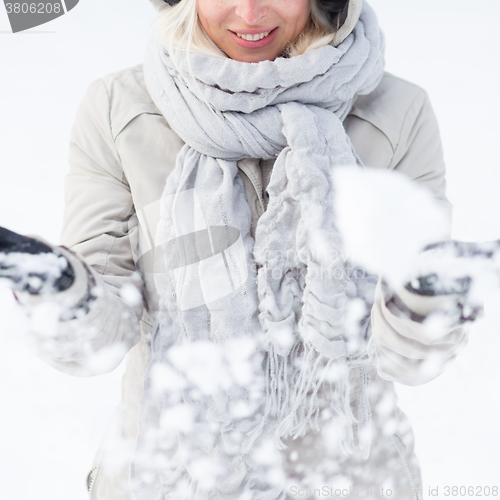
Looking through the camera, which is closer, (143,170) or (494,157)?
(143,170)

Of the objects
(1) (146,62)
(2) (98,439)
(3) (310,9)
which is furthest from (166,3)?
(2) (98,439)

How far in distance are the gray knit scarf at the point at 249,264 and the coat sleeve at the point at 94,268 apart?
0.20 feet

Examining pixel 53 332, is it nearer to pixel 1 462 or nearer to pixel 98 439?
pixel 98 439

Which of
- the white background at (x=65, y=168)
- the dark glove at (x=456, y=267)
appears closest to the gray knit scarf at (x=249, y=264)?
the dark glove at (x=456, y=267)

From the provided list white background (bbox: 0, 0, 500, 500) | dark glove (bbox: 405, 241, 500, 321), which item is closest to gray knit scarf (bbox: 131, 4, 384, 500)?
dark glove (bbox: 405, 241, 500, 321)

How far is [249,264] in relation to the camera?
1.97 ft

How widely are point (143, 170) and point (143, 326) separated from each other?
0.22m

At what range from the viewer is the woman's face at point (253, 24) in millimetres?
568

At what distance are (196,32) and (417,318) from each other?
1.45ft

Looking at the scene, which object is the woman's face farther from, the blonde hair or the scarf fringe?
the scarf fringe

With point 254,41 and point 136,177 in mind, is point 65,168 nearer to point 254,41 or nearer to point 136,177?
point 136,177

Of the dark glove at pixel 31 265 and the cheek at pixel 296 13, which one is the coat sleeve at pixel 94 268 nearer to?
the dark glove at pixel 31 265

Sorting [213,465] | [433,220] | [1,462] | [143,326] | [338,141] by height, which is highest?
[338,141]

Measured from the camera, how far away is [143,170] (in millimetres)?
617
